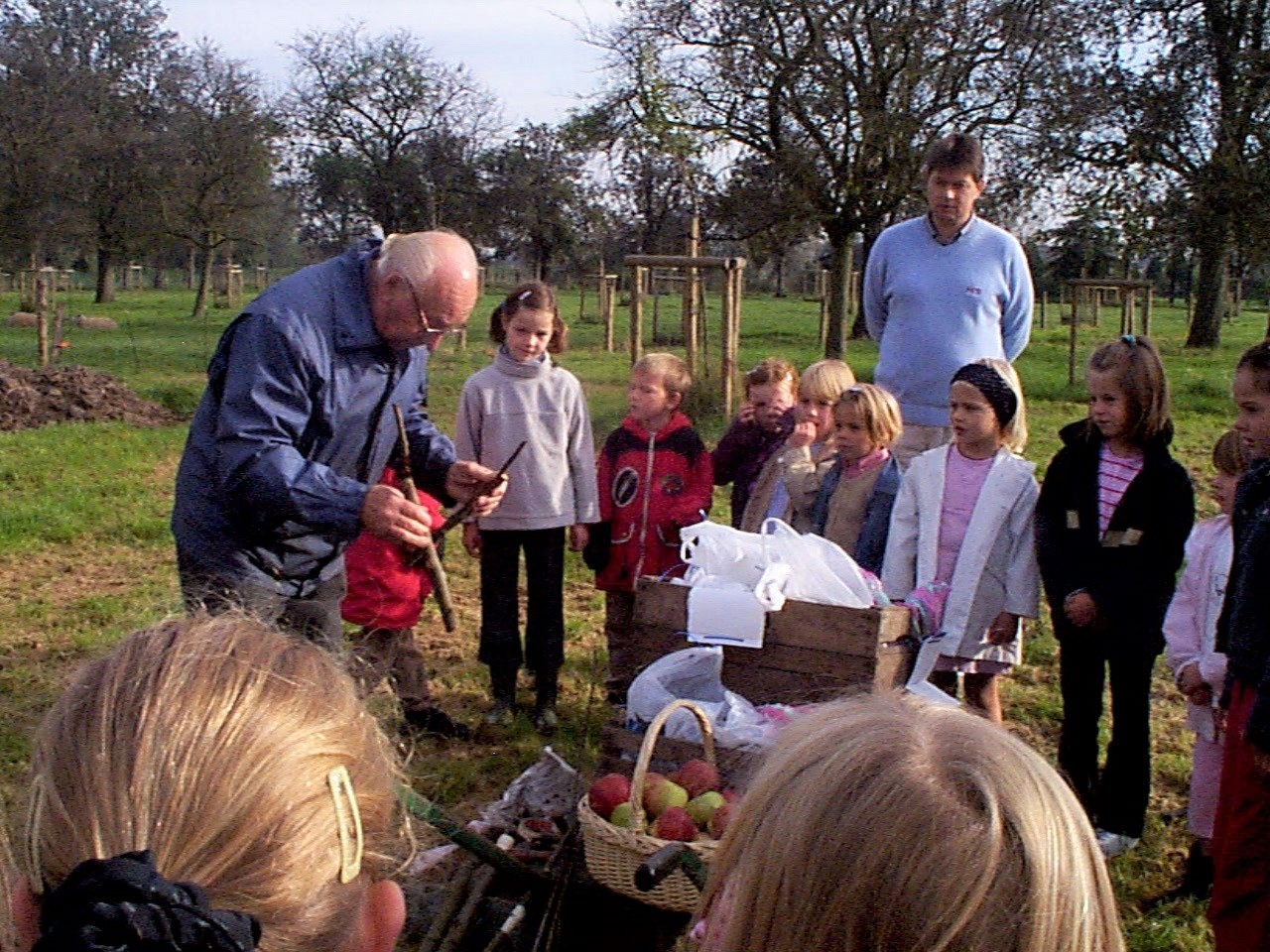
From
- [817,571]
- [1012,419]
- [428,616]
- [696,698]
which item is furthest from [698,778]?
[428,616]

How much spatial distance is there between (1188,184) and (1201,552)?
56.6 feet

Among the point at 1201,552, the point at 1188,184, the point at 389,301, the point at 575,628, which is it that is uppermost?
the point at 1188,184

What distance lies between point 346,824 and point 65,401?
12.9m

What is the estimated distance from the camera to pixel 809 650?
11.2ft

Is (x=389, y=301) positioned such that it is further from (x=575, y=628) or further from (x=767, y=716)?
(x=575, y=628)

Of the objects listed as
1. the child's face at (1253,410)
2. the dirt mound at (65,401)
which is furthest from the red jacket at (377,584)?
the dirt mound at (65,401)

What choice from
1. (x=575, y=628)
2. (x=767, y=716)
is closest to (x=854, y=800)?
(x=767, y=716)

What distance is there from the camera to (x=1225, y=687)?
3.03m

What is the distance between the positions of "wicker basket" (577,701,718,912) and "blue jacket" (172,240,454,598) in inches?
38.5

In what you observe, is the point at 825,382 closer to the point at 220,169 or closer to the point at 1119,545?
the point at 1119,545

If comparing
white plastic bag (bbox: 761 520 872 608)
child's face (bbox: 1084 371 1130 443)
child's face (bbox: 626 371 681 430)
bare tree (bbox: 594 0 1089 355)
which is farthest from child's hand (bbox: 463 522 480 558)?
bare tree (bbox: 594 0 1089 355)

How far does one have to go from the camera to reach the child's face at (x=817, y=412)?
15.6 ft

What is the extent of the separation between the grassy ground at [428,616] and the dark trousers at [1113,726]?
16 cm

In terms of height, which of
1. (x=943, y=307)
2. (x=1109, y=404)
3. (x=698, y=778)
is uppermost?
(x=943, y=307)
